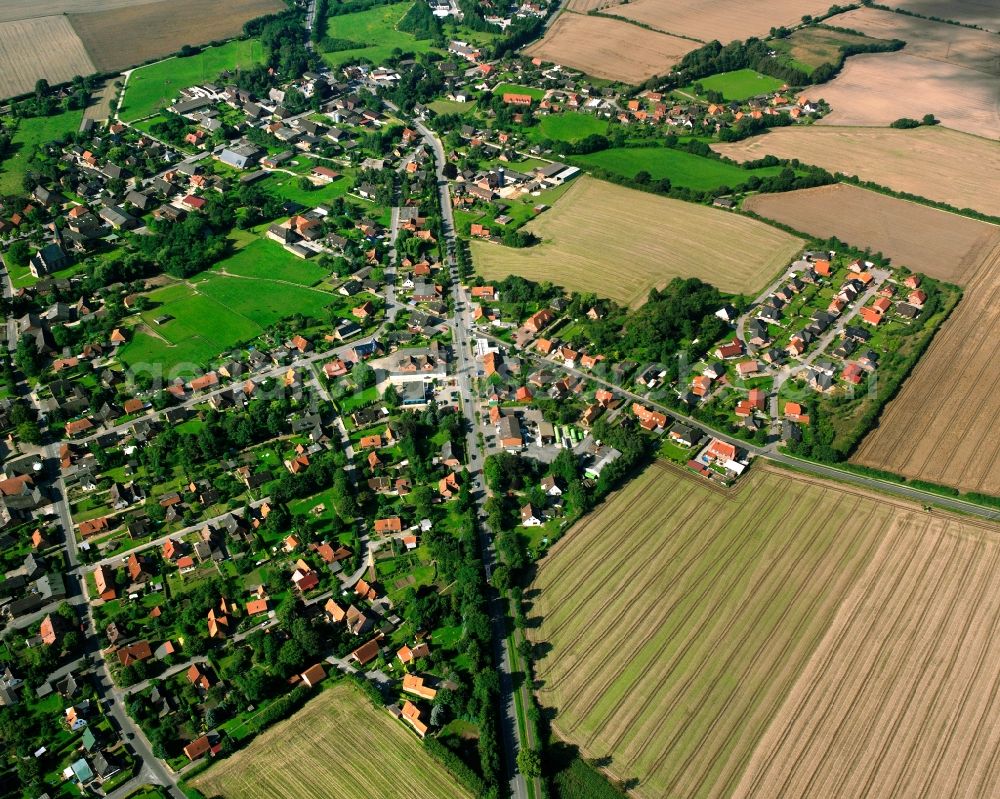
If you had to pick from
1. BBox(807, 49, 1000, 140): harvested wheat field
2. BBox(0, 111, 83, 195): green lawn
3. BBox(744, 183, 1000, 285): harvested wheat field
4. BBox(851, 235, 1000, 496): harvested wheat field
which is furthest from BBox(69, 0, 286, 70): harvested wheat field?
BBox(851, 235, 1000, 496): harvested wheat field

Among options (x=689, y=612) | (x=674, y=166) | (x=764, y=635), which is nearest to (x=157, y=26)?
(x=674, y=166)

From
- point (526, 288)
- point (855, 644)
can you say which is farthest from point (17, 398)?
point (855, 644)

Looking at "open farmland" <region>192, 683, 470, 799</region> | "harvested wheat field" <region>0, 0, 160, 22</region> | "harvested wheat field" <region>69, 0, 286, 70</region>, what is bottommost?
"open farmland" <region>192, 683, 470, 799</region>

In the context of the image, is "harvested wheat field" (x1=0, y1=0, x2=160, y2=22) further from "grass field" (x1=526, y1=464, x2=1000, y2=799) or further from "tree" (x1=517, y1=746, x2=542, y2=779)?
"tree" (x1=517, y1=746, x2=542, y2=779)

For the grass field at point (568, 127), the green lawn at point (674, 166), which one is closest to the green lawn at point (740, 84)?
the grass field at point (568, 127)

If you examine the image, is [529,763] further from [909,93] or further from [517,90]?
[909,93]

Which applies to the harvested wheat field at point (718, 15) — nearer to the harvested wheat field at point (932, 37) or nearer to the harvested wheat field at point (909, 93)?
the harvested wheat field at point (932, 37)
